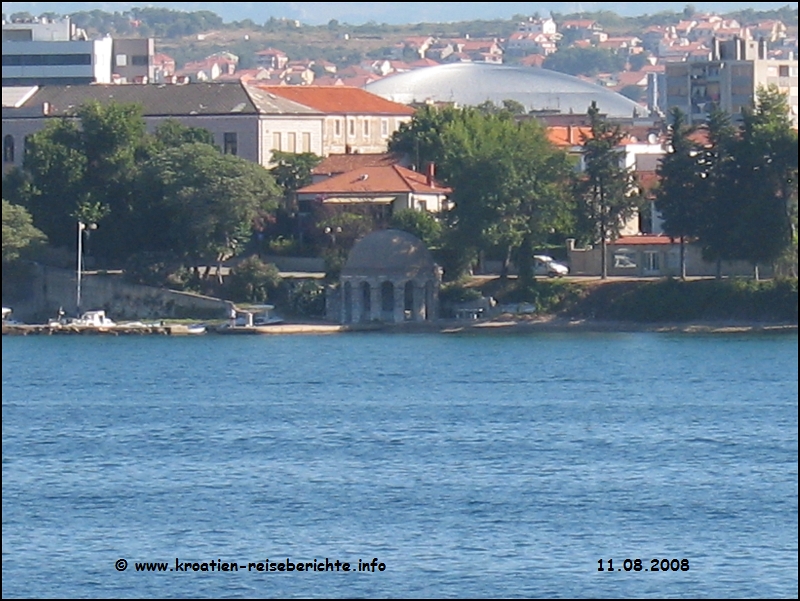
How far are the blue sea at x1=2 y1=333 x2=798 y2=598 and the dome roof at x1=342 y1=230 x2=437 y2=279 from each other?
577 centimetres

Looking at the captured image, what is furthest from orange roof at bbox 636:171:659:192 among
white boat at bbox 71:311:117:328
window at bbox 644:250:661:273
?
white boat at bbox 71:311:117:328

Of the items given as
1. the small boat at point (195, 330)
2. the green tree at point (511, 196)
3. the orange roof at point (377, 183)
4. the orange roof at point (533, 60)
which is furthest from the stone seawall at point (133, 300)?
the orange roof at point (533, 60)

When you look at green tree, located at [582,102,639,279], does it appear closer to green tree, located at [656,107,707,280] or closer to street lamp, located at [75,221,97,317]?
green tree, located at [656,107,707,280]

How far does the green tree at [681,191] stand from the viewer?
42594 millimetres

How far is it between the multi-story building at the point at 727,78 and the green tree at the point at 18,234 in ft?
115

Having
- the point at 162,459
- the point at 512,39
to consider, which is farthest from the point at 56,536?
the point at 512,39

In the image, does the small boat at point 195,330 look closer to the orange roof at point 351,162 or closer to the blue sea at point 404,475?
the blue sea at point 404,475

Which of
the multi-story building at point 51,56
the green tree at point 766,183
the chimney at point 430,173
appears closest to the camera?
the green tree at point 766,183

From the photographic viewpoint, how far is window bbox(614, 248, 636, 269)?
144 ft

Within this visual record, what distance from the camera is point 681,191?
42969 mm

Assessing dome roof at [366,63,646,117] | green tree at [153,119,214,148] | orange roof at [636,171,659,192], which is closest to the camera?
orange roof at [636,171,659,192]

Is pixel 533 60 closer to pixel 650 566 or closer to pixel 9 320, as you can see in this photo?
pixel 9 320

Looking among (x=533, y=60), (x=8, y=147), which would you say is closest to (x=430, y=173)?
(x=8, y=147)

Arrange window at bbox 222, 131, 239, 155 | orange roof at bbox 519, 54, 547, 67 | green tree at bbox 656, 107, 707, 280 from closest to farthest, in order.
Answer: green tree at bbox 656, 107, 707, 280, window at bbox 222, 131, 239, 155, orange roof at bbox 519, 54, 547, 67
